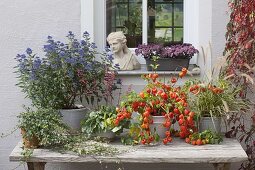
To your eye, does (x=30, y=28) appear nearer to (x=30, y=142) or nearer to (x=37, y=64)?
(x=37, y=64)

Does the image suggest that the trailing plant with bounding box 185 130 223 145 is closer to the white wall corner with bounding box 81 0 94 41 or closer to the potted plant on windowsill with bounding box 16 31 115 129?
the potted plant on windowsill with bounding box 16 31 115 129

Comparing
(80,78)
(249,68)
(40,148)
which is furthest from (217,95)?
(40,148)

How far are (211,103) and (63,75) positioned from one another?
1.04m

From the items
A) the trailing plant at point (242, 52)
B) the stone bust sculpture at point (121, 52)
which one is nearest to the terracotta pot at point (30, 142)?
the stone bust sculpture at point (121, 52)

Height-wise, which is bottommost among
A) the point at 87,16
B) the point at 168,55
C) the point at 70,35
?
the point at 168,55

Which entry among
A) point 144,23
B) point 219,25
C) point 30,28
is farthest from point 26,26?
point 219,25

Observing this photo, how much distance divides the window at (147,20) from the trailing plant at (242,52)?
0.54m

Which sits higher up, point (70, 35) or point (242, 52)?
point (70, 35)

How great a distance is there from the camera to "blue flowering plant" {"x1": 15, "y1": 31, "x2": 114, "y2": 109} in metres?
4.45

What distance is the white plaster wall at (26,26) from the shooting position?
4766 mm

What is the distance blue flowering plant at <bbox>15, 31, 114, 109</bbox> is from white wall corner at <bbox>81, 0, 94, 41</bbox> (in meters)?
0.16

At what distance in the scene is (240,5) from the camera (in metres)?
4.46

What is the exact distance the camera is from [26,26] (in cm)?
479

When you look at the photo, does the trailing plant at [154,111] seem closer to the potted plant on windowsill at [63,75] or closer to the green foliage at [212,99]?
the green foliage at [212,99]
